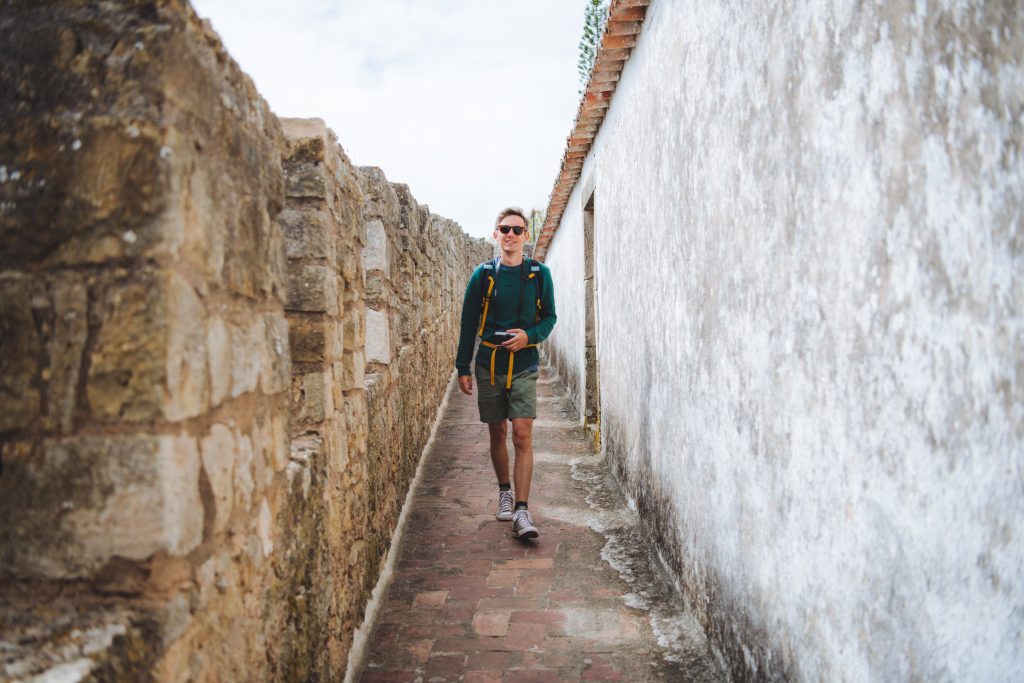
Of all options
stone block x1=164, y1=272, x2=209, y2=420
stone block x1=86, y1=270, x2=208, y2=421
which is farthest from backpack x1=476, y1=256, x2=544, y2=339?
stone block x1=86, y1=270, x2=208, y2=421

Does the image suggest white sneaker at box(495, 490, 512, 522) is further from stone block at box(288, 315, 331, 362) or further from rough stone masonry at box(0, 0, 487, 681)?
rough stone masonry at box(0, 0, 487, 681)

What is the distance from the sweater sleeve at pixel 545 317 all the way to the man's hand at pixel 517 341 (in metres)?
0.07

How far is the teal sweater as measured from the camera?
415cm

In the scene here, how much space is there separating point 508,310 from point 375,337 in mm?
801

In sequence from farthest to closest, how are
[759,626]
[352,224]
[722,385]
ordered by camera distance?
[352,224]
[722,385]
[759,626]

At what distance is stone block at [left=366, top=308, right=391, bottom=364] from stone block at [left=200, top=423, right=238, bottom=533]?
225 centimetres

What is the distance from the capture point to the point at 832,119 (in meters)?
1.65

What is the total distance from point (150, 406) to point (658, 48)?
314 centimetres

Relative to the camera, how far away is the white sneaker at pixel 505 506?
14.3 ft

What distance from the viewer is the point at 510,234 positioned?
4.20m

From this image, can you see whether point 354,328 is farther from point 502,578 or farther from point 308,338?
point 502,578

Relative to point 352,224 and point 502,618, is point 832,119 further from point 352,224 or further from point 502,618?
point 502,618

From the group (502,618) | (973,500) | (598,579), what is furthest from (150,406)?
(598,579)

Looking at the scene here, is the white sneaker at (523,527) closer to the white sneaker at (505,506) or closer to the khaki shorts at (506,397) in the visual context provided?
the white sneaker at (505,506)
